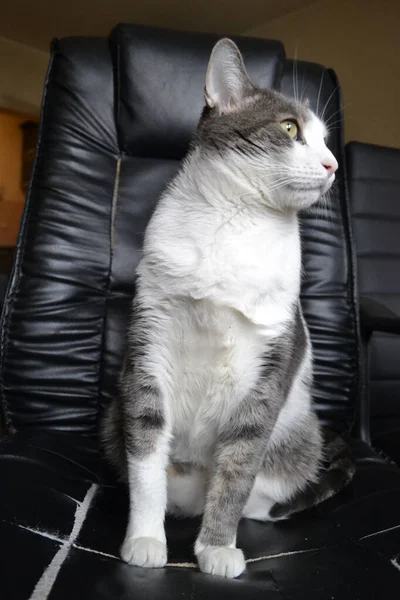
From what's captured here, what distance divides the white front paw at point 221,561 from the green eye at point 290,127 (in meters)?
0.78

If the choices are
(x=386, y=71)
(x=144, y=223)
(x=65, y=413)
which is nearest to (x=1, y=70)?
(x=386, y=71)

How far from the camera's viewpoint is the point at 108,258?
4.86 feet

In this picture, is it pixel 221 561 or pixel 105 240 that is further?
pixel 105 240

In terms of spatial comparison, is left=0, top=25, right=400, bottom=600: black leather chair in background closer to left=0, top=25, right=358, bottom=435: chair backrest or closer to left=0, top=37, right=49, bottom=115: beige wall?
left=0, top=25, right=358, bottom=435: chair backrest

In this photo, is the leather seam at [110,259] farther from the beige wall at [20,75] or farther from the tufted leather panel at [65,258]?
A: the beige wall at [20,75]

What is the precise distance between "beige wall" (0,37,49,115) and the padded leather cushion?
9.69 ft

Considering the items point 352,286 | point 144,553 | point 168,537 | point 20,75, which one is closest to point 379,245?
point 352,286

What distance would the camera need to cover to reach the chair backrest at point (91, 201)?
1396 mm

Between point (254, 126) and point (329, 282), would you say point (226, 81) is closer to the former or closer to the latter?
point (254, 126)

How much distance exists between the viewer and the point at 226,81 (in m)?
1.09

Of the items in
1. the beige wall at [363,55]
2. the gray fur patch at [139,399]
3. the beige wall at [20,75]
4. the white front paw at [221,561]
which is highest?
Answer: the beige wall at [20,75]

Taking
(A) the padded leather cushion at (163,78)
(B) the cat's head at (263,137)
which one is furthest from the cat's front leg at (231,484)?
(A) the padded leather cushion at (163,78)

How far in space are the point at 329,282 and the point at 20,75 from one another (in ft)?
11.5

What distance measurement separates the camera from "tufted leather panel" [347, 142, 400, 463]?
1929 mm
